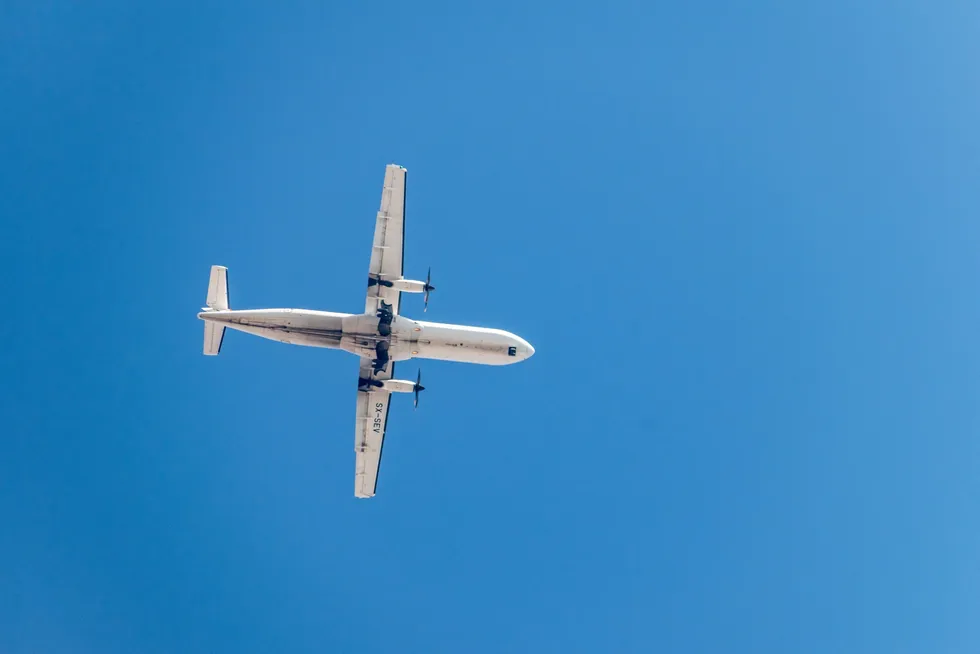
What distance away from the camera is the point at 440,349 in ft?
153

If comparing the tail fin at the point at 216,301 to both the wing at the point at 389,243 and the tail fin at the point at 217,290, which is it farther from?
the wing at the point at 389,243

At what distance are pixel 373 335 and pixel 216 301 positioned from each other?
10703 mm

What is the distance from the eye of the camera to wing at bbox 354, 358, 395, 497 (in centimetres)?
4894

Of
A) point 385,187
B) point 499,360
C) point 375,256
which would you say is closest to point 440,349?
point 499,360

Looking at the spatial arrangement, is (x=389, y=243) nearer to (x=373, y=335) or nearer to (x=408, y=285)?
(x=408, y=285)

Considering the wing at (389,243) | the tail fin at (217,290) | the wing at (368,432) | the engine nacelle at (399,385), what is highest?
the wing at (389,243)

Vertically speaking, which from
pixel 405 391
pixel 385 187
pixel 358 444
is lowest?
pixel 358 444

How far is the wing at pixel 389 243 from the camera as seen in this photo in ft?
146

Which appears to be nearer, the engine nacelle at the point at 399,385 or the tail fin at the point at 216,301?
the tail fin at the point at 216,301

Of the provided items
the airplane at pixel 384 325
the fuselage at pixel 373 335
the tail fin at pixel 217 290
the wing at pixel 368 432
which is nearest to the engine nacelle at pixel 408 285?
the airplane at pixel 384 325

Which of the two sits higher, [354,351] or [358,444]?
[354,351]

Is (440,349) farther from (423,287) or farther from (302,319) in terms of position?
(302,319)

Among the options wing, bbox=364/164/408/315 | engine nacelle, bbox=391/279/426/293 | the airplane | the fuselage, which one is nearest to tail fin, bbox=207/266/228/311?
the airplane

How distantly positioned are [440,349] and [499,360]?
3930mm
